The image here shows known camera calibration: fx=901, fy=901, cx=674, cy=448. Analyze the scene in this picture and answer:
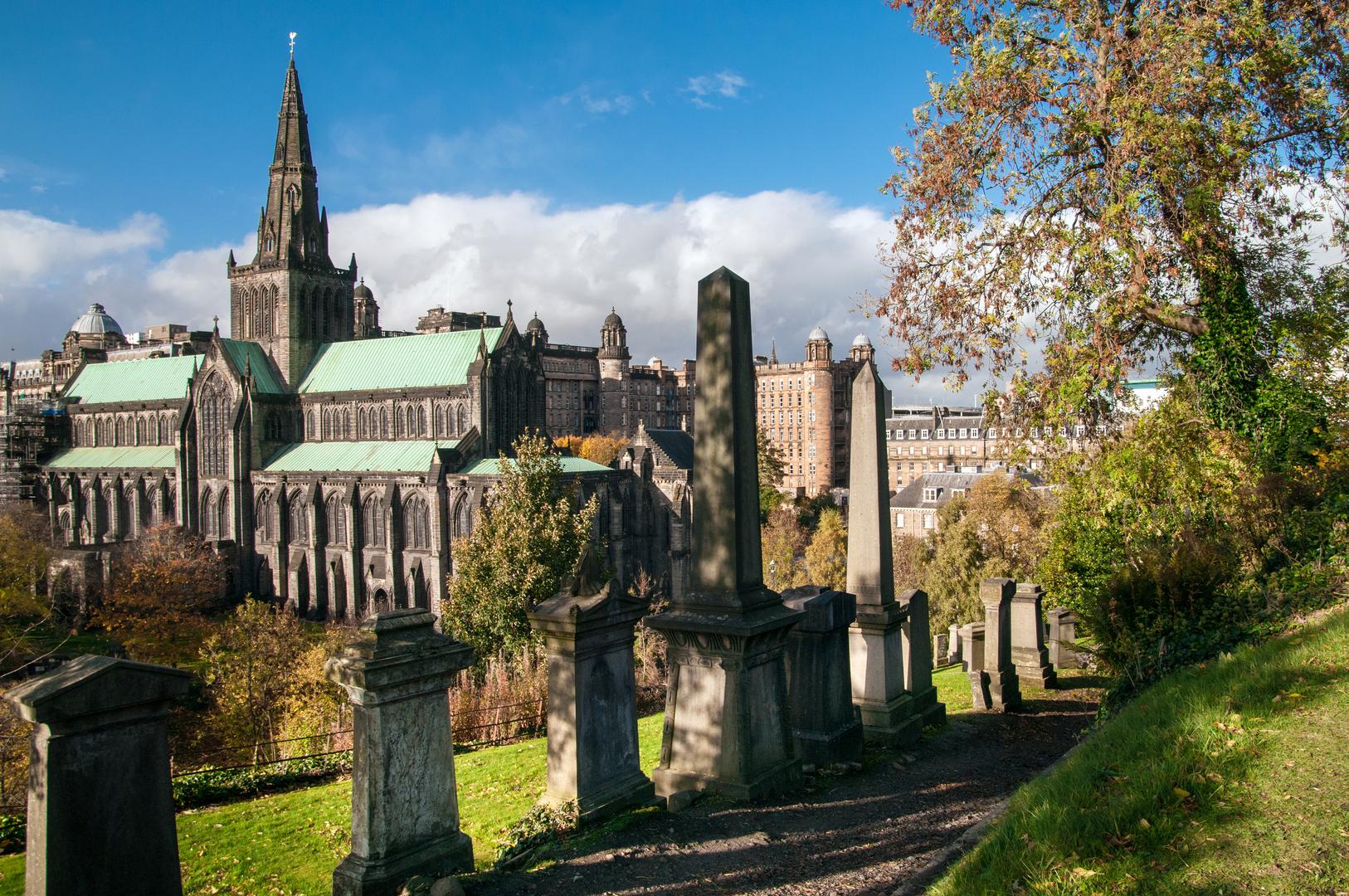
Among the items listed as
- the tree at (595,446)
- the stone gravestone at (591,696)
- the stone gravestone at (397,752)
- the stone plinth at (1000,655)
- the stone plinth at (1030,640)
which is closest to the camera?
the stone gravestone at (397,752)

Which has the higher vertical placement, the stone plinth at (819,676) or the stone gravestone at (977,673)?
the stone plinth at (819,676)

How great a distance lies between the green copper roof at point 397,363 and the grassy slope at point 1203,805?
153 feet

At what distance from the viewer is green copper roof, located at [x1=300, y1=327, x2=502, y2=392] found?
52.0 meters

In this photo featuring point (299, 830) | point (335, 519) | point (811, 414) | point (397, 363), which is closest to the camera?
point (299, 830)

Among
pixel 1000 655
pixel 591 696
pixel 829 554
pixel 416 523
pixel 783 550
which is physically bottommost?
pixel 783 550

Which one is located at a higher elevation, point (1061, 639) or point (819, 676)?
point (819, 676)

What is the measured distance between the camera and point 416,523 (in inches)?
1873

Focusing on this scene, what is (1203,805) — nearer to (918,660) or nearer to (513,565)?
(918,660)

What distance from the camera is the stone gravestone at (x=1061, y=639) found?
16.5 m

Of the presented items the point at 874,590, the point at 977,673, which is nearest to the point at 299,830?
the point at 874,590

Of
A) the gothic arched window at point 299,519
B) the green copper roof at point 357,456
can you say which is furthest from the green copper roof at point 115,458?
the gothic arched window at point 299,519

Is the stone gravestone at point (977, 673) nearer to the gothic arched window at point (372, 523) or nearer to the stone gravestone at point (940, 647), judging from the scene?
the stone gravestone at point (940, 647)

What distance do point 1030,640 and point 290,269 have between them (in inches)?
2116

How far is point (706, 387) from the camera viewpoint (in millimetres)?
8109
